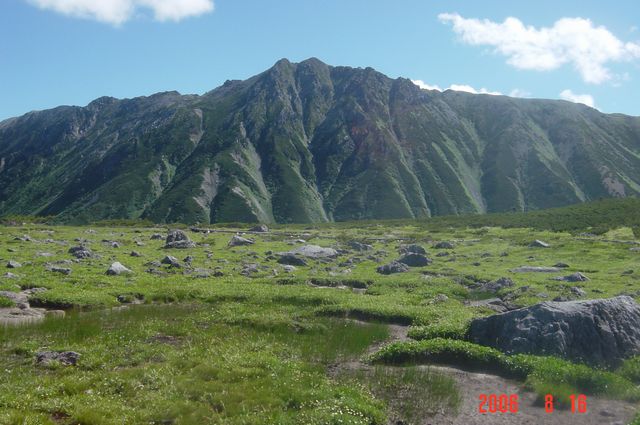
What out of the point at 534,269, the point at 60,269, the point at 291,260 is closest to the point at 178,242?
the point at 291,260

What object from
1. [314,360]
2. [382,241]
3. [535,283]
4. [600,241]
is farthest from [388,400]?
[382,241]

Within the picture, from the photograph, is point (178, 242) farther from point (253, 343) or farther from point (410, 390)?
point (410, 390)

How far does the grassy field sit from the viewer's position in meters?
17.6

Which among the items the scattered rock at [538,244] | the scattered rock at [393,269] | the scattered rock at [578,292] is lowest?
the scattered rock at [393,269]

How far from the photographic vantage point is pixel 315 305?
121 ft

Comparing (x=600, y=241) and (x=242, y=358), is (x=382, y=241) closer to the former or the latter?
(x=600, y=241)

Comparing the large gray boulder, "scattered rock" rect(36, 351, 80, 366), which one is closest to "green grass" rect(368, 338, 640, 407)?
the large gray boulder

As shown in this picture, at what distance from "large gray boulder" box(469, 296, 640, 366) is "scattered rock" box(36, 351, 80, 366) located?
826 inches

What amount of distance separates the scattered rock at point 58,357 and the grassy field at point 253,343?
1.16ft

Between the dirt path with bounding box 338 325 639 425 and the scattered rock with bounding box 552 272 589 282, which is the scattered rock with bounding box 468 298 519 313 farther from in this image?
the dirt path with bounding box 338 325 639 425

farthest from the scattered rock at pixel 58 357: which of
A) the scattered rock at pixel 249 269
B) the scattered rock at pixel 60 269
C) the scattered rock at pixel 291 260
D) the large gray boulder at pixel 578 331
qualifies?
the scattered rock at pixel 291 260

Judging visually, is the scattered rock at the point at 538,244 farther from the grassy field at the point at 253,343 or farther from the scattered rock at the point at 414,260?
the scattered rock at the point at 414,260

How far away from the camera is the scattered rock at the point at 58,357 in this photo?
71.2 feet
